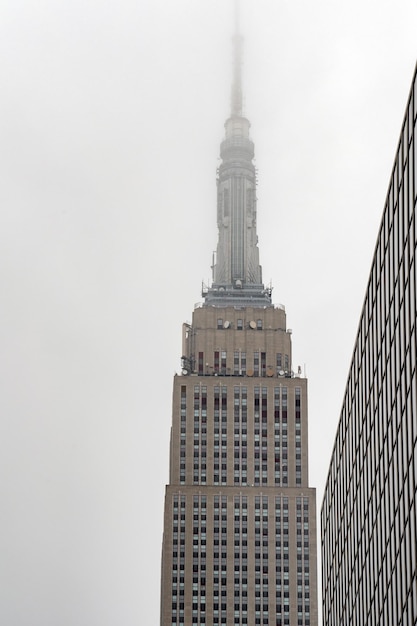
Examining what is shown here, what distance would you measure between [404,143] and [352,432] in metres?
36.4

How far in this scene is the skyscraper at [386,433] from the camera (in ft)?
242

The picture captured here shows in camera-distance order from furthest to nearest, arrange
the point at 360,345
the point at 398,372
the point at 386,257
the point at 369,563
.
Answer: the point at 360,345, the point at 369,563, the point at 386,257, the point at 398,372

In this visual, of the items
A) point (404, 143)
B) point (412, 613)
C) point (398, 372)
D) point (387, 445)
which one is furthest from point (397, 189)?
point (412, 613)

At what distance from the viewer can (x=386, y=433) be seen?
279ft

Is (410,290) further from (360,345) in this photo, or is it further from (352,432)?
(352,432)

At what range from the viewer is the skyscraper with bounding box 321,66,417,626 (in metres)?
73.7

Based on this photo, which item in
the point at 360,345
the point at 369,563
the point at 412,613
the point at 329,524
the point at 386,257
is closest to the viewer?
the point at 412,613

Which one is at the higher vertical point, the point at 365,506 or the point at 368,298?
the point at 368,298

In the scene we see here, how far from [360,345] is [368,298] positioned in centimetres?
684

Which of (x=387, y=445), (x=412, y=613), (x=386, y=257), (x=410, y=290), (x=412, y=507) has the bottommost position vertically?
(x=412, y=613)

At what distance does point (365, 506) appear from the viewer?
318 feet

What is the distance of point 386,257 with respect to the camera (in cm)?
8494

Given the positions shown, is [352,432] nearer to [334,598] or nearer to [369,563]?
[369,563]

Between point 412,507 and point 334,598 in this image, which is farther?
point 334,598
